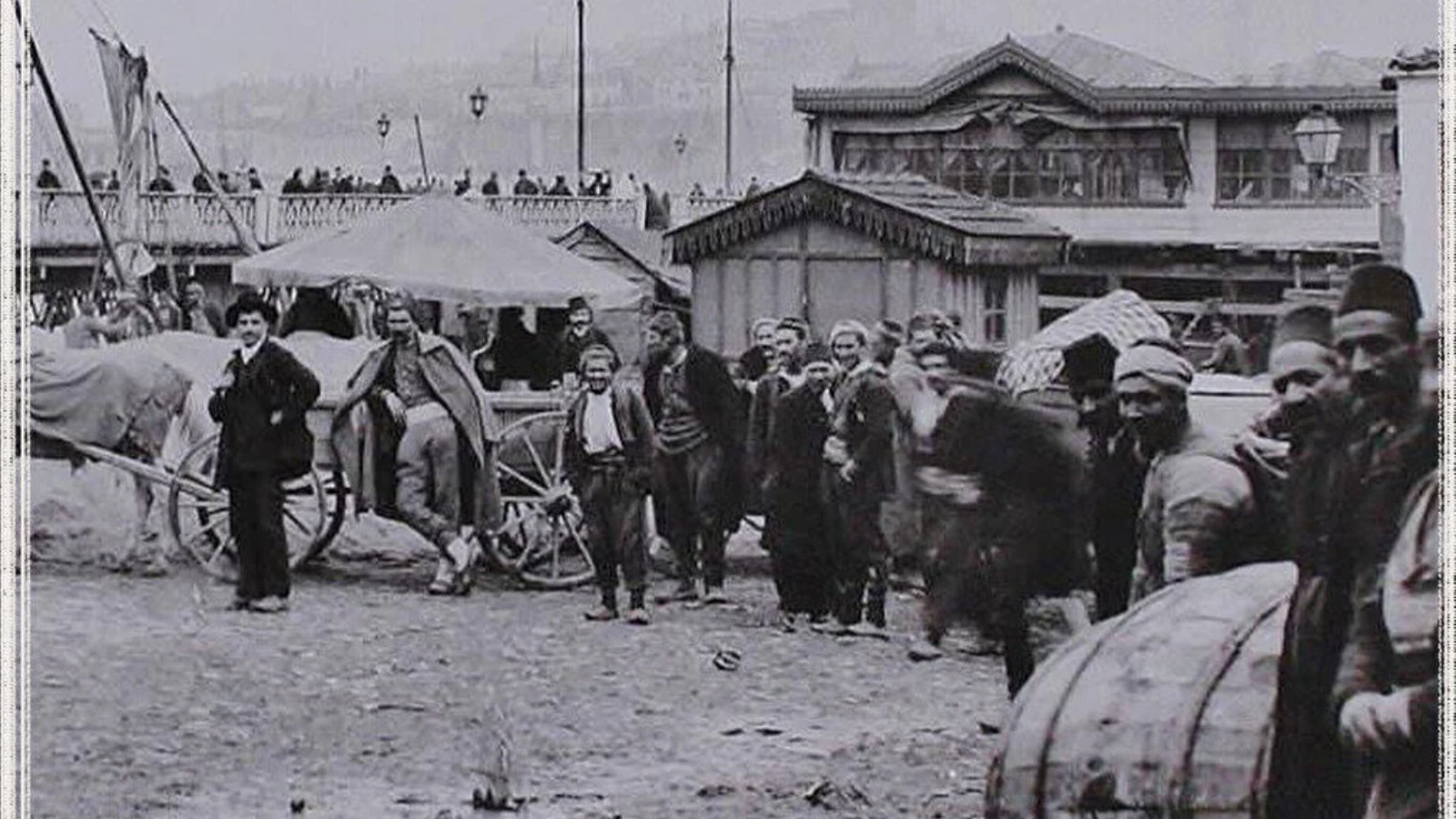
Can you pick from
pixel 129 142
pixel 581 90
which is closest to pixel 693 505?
pixel 581 90

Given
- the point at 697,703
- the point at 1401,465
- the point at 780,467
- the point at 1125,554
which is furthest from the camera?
the point at 780,467

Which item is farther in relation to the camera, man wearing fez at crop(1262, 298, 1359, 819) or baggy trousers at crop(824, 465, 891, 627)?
baggy trousers at crop(824, 465, 891, 627)

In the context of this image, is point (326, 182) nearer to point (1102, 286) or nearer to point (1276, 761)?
point (1102, 286)

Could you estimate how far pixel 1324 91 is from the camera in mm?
3936

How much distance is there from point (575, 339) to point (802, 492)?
44 centimetres

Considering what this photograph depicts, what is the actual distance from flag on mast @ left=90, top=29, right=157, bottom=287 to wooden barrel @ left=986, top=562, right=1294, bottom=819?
164cm

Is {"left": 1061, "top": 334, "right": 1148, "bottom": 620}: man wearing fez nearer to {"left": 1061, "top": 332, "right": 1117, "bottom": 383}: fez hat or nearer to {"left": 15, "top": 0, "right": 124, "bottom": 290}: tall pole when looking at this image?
{"left": 1061, "top": 332, "right": 1117, "bottom": 383}: fez hat

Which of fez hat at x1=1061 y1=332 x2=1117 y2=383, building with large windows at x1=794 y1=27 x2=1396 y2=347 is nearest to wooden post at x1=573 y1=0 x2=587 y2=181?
building with large windows at x1=794 y1=27 x2=1396 y2=347

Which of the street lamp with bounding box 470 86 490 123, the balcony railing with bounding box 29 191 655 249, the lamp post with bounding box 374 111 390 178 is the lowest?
the balcony railing with bounding box 29 191 655 249

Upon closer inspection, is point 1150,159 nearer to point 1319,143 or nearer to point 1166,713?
point 1319,143

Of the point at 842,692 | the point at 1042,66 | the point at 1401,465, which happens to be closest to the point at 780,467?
the point at 842,692

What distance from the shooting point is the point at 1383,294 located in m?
3.67

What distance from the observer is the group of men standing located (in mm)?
3629

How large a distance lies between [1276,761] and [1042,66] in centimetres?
107
